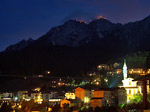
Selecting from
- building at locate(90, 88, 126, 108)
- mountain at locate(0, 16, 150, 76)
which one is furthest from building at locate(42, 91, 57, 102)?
mountain at locate(0, 16, 150, 76)

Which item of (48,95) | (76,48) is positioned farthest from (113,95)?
(76,48)

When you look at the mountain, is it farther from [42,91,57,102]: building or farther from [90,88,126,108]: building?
[90,88,126,108]: building

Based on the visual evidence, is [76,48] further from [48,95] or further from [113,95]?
[113,95]

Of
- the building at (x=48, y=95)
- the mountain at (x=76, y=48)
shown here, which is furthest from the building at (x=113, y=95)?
the mountain at (x=76, y=48)

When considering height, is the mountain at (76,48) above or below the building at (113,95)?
above

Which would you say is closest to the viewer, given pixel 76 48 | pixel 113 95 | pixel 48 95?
pixel 113 95

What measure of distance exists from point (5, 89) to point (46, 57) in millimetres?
34726

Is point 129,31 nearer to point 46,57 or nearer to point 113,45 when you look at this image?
point 113,45

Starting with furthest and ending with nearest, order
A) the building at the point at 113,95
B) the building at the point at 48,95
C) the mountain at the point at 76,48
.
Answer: the mountain at the point at 76,48 < the building at the point at 48,95 < the building at the point at 113,95

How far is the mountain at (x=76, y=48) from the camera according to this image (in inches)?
4018

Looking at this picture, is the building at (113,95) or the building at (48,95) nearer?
the building at (113,95)

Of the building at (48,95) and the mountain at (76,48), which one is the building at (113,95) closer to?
the building at (48,95)

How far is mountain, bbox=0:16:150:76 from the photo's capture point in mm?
102062

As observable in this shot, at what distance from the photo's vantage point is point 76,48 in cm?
13538
